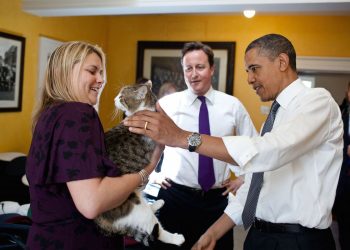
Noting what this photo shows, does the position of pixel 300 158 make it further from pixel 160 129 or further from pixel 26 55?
pixel 26 55

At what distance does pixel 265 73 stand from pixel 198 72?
900 mm

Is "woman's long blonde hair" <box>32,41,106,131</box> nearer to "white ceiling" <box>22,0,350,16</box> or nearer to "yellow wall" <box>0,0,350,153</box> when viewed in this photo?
"white ceiling" <box>22,0,350,16</box>

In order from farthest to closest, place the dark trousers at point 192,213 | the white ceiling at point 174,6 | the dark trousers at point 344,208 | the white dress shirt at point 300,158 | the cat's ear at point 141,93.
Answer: the dark trousers at point 344,208
the white ceiling at point 174,6
the dark trousers at point 192,213
the cat's ear at point 141,93
the white dress shirt at point 300,158

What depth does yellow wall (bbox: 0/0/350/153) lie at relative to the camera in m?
3.59

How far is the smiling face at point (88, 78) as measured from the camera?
1.08 meters

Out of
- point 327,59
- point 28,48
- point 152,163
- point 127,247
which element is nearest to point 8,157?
point 28,48

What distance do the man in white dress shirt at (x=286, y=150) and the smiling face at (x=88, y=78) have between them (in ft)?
0.51

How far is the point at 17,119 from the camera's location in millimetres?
3480

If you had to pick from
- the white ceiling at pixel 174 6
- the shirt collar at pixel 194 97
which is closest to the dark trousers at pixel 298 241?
the shirt collar at pixel 194 97

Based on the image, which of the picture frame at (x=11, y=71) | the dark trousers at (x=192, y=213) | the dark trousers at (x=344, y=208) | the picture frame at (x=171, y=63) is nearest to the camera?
the dark trousers at (x=192, y=213)

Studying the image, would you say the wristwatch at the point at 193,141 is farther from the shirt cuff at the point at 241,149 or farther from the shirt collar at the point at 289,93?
the shirt collar at the point at 289,93

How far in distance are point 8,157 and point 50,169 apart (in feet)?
7.54

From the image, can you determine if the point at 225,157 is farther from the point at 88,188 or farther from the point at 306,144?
Result: the point at 88,188

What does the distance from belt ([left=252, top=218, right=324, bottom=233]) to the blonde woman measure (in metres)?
0.54
